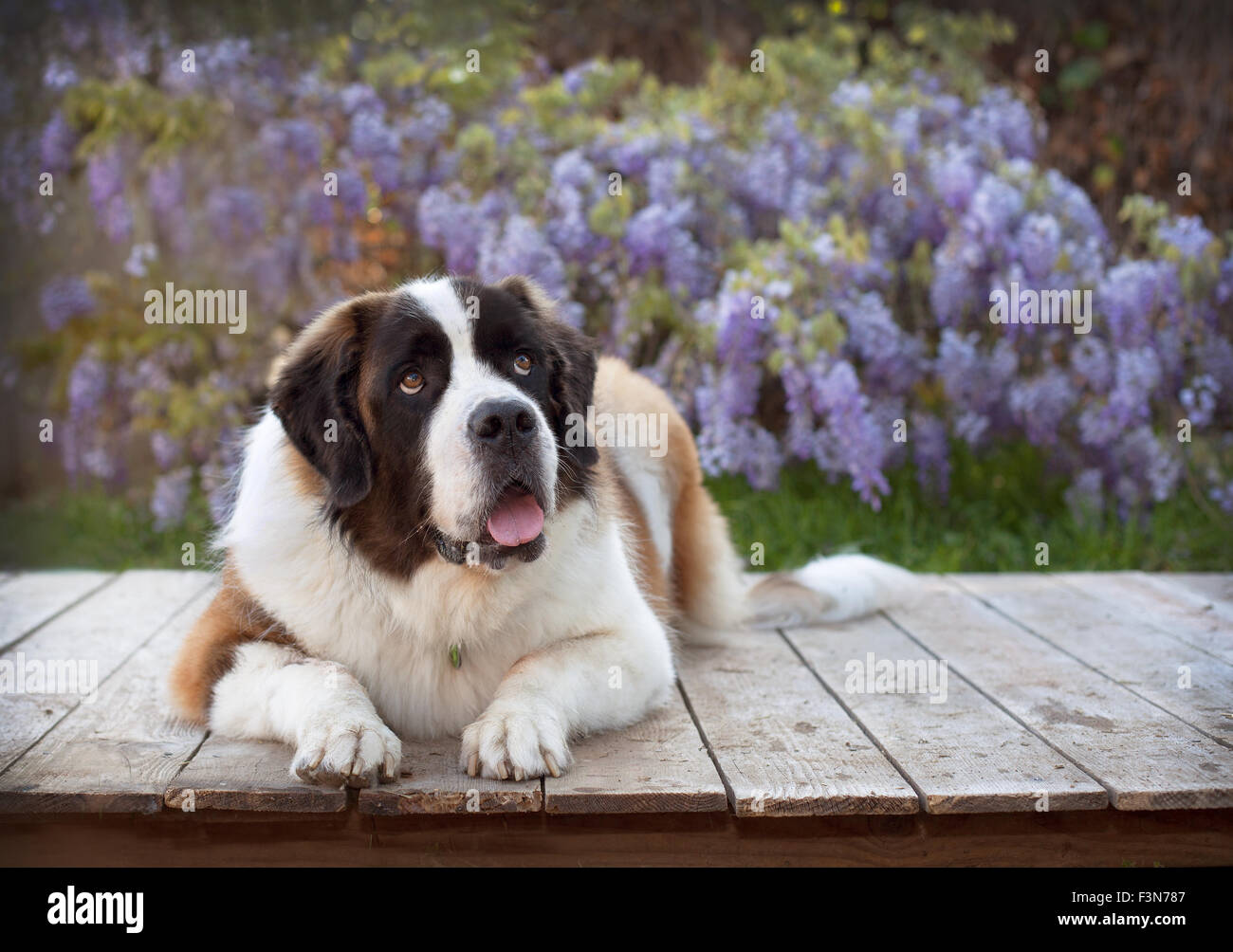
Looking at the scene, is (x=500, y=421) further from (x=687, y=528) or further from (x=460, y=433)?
(x=687, y=528)

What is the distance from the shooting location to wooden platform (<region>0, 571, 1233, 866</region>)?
2104 millimetres

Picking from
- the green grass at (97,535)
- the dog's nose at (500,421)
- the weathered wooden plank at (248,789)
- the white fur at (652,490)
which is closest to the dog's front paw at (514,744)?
the weathered wooden plank at (248,789)

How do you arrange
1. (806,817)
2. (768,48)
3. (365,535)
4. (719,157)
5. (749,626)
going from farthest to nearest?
1. (768,48)
2. (719,157)
3. (749,626)
4. (365,535)
5. (806,817)

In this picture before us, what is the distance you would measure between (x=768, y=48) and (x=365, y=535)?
12.8 feet

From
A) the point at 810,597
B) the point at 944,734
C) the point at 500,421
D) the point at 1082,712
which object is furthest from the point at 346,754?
the point at 810,597

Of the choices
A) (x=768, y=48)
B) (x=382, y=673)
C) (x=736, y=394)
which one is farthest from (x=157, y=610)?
(x=768, y=48)

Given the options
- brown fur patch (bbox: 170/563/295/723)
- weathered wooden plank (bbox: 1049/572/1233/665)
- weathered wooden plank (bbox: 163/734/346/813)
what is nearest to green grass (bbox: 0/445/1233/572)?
weathered wooden plank (bbox: 1049/572/1233/665)

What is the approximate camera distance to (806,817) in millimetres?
2125

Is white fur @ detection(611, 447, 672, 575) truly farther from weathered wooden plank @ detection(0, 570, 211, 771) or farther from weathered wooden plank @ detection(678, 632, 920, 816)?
weathered wooden plank @ detection(0, 570, 211, 771)

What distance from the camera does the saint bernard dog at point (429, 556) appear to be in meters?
2.24

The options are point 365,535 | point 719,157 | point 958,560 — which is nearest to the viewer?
point 365,535

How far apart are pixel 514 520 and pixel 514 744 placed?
417 millimetres

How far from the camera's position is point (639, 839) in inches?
84.0
